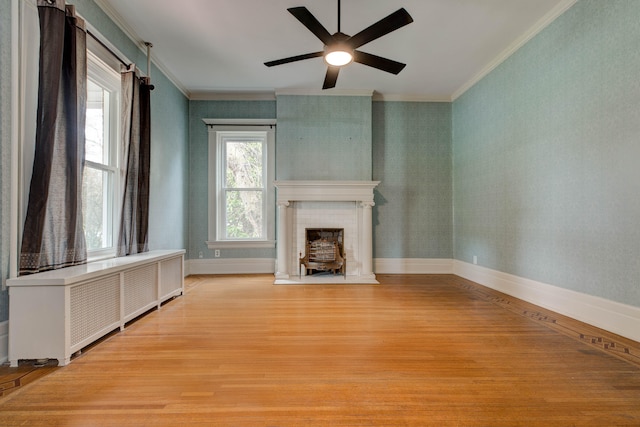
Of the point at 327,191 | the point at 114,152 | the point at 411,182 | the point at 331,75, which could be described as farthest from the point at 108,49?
the point at 411,182

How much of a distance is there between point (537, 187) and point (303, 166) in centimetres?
308

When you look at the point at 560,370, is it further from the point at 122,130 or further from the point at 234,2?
the point at 122,130

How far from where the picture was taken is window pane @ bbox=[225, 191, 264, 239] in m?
5.00

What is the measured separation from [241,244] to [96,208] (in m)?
2.30

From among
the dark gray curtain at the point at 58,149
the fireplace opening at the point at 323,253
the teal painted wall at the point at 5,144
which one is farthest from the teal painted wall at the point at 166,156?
the fireplace opening at the point at 323,253

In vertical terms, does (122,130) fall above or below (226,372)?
above

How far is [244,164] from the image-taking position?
16.5ft

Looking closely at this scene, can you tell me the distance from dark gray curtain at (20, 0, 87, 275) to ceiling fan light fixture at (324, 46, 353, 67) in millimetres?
1992

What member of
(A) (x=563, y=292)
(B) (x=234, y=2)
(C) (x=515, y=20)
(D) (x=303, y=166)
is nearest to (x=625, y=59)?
(C) (x=515, y=20)

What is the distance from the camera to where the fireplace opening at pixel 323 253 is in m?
4.47

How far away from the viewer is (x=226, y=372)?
5.85ft

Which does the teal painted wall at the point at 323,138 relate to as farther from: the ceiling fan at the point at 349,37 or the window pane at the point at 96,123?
the window pane at the point at 96,123

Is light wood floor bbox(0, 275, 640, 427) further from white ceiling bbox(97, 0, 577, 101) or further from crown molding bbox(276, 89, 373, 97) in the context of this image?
crown molding bbox(276, 89, 373, 97)

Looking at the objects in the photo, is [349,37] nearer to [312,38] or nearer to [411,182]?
[312,38]
